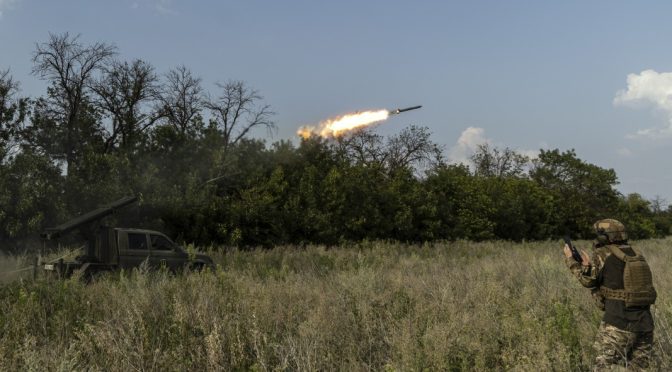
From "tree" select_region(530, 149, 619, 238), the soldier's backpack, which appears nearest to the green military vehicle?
the soldier's backpack

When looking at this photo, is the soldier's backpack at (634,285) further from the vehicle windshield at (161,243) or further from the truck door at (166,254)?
the vehicle windshield at (161,243)

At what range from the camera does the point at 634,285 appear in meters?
4.56

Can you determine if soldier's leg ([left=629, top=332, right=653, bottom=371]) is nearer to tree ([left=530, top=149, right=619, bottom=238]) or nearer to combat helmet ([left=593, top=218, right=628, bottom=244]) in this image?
A: combat helmet ([left=593, top=218, right=628, bottom=244])

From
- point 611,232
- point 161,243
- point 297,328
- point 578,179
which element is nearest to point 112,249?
point 161,243

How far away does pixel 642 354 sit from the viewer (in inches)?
180

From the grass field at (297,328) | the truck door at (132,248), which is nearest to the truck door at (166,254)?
the truck door at (132,248)

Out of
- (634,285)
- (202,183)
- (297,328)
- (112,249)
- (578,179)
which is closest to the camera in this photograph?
(634,285)

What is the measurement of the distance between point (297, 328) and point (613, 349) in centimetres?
317

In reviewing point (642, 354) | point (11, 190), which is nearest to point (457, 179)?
point (11, 190)

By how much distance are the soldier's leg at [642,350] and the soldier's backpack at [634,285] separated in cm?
32

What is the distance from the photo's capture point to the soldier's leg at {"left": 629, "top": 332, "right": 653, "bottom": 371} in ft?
15.0

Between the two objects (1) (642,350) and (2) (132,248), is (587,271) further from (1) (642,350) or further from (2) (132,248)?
(2) (132,248)

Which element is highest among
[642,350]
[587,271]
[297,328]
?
[587,271]

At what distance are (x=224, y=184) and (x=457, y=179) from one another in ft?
62.1
